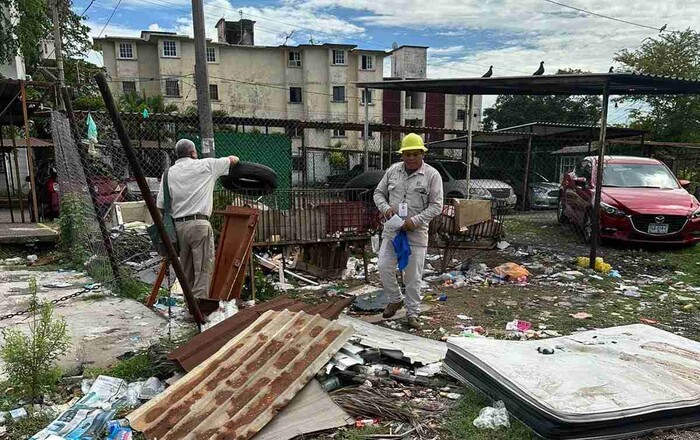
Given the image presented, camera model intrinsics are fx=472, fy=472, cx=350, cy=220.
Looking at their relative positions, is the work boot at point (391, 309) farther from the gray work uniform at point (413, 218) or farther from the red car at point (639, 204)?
the red car at point (639, 204)

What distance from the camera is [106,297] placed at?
17.9 ft

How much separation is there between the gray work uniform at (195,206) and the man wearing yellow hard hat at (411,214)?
70.0 inches

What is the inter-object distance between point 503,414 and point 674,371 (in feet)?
4.09

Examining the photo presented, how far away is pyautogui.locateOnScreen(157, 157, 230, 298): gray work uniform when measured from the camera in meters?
4.64

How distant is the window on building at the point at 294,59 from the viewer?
116 ft

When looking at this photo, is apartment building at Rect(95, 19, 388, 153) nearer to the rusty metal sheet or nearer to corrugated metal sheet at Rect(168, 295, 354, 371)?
the rusty metal sheet

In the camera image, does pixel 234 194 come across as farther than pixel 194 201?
Yes

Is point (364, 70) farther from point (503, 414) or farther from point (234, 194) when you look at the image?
point (503, 414)

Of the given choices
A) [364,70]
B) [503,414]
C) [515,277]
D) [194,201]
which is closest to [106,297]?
[194,201]

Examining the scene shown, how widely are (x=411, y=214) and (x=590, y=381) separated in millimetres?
2400

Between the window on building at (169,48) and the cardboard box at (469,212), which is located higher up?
the window on building at (169,48)

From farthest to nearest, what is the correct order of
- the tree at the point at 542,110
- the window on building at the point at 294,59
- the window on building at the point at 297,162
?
the window on building at the point at 294,59, the tree at the point at 542,110, the window on building at the point at 297,162

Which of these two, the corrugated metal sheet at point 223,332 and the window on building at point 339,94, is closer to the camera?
the corrugated metal sheet at point 223,332

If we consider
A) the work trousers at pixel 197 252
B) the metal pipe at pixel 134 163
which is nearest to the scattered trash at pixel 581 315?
the work trousers at pixel 197 252
